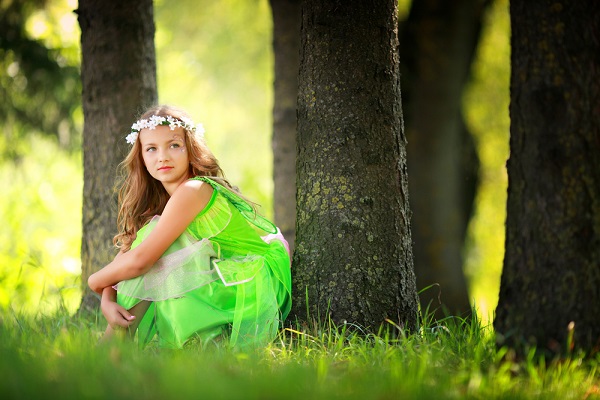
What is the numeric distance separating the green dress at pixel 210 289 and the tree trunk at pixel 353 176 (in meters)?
0.21

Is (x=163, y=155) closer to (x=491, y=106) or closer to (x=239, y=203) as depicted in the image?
(x=239, y=203)

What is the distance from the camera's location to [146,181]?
432 cm

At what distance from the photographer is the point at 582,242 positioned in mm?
3068

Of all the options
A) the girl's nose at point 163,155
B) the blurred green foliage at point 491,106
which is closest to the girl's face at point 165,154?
the girl's nose at point 163,155

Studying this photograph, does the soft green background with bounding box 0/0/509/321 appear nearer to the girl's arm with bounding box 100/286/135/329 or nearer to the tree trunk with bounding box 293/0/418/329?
the girl's arm with bounding box 100/286/135/329

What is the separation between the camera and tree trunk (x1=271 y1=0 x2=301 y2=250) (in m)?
6.31

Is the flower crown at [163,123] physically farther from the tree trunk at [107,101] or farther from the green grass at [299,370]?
the green grass at [299,370]

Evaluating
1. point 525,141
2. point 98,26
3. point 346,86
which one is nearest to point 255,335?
point 346,86

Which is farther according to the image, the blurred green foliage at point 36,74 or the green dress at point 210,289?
the blurred green foliage at point 36,74

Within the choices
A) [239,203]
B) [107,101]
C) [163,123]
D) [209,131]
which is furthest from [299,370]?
[209,131]

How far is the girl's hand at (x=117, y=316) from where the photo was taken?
375cm

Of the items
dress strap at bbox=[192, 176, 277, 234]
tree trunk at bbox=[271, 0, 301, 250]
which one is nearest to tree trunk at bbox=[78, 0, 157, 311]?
dress strap at bbox=[192, 176, 277, 234]

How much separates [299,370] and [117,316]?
4.56 ft

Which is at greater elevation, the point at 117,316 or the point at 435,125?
the point at 435,125
